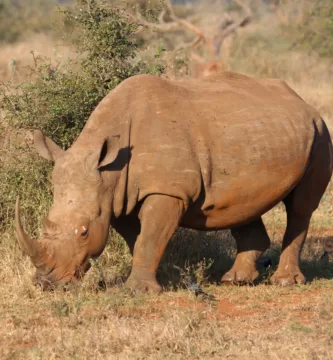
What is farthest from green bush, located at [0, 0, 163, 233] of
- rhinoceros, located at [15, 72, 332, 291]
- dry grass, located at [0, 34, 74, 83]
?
dry grass, located at [0, 34, 74, 83]

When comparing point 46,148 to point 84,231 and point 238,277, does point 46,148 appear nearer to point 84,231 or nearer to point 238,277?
point 84,231

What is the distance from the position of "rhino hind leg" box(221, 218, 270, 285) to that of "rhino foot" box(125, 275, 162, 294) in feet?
4.02

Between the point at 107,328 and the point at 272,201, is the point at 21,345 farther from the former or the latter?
the point at 272,201

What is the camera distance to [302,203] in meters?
9.20

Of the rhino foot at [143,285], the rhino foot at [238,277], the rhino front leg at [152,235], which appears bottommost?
the rhino foot at [238,277]

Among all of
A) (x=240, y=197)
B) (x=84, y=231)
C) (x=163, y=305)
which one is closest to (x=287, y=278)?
(x=240, y=197)

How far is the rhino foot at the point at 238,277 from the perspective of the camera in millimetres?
8914

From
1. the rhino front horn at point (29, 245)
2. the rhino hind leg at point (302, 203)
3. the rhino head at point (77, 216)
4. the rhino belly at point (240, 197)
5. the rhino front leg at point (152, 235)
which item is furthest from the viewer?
the rhino hind leg at point (302, 203)

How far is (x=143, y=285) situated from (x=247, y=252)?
166cm

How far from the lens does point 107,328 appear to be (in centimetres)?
661

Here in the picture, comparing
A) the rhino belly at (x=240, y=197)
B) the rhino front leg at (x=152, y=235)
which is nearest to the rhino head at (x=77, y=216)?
the rhino front leg at (x=152, y=235)

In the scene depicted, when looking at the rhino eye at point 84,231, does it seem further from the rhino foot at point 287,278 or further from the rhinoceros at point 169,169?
the rhino foot at point 287,278

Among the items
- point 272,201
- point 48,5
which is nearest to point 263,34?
point 48,5

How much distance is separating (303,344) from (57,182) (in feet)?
8.18
